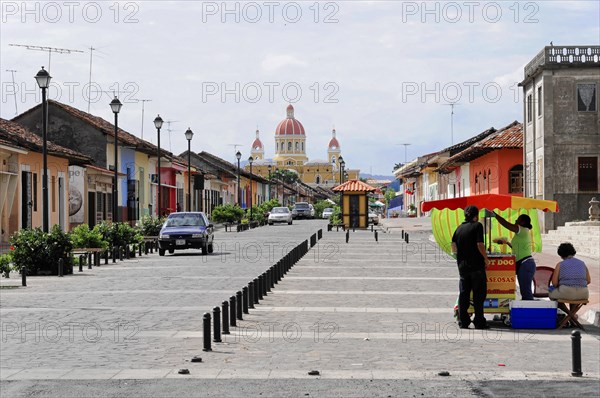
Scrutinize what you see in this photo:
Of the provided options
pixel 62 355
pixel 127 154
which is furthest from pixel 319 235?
pixel 62 355

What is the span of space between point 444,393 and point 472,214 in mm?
5502

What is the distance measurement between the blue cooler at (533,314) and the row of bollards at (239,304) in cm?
396

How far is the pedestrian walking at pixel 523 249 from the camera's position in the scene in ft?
49.1

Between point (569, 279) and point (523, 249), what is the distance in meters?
1.16

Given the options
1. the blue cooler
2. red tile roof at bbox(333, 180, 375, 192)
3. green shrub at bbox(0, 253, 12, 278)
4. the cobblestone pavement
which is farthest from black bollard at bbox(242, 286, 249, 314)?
red tile roof at bbox(333, 180, 375, 192)

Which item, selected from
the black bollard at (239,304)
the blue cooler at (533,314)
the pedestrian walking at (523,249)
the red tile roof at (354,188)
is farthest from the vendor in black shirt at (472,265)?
the red tile roof at (354,188)

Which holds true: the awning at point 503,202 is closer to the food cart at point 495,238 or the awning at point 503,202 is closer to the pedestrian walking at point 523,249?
the food cart at point 495,238

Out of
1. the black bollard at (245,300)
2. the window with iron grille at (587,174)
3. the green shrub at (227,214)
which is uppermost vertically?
the window with iron grille at (587,174)

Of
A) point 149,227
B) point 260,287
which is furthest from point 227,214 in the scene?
point 260,287

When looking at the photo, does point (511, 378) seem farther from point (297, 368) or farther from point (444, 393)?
point (297, 368)

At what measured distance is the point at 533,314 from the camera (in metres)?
14.0

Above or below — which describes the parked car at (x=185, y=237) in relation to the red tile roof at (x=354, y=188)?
below

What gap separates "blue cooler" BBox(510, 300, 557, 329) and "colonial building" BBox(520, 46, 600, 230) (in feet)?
94.6

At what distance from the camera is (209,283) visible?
2156cm
